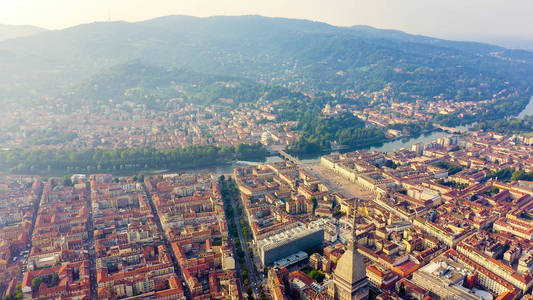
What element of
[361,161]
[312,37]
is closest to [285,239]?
[361,161]

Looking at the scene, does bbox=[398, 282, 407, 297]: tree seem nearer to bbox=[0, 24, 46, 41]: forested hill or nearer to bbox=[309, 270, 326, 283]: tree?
bbox=[309, 270, 326, 283]: tree

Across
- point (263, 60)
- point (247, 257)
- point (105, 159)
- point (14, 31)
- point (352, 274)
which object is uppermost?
point (14, 31)

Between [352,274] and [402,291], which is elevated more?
[352,274]

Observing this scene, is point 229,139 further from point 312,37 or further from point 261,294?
point 312,37

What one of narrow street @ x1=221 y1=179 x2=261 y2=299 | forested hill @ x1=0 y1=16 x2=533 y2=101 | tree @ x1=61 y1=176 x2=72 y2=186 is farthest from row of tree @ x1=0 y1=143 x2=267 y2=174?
forested hill @ x1=0 y1=16 x2=533 y2=101

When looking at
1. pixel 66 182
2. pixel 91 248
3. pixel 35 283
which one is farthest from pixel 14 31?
pixel 35 283

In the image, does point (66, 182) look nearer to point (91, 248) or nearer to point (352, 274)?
point (91, 248)
